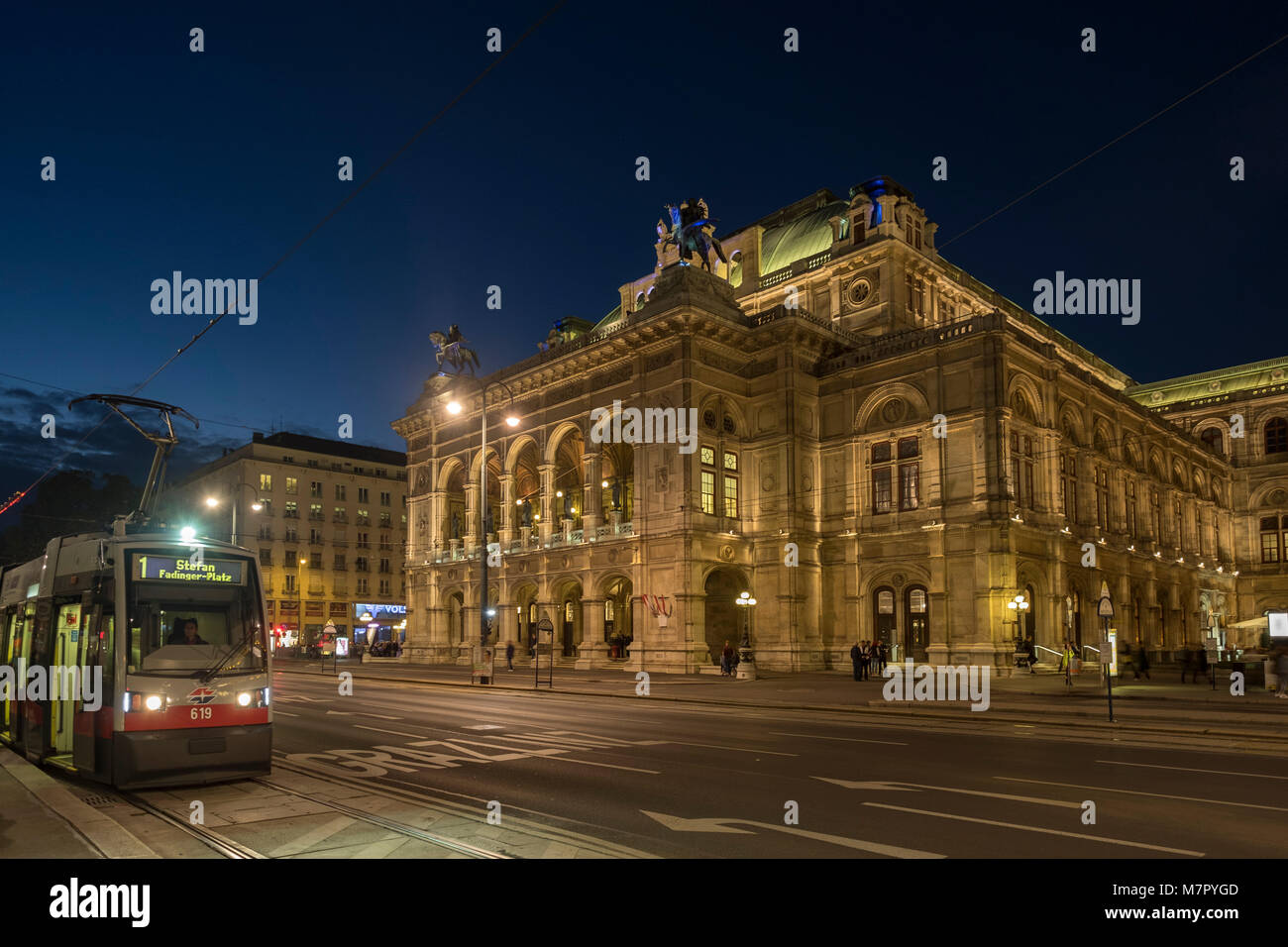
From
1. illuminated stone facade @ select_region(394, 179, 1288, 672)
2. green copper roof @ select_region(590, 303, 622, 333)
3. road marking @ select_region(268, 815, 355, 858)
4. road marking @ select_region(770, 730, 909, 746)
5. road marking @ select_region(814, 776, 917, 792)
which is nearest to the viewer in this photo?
road marking @ select_region(268, 815, 355, 858)

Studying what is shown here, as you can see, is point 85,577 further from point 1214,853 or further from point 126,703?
point 1214,853

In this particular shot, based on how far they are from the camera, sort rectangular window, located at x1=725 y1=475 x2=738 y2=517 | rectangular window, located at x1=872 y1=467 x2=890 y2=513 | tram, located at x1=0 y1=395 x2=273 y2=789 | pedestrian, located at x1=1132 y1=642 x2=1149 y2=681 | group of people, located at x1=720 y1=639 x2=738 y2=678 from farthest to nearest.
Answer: rectangular window, located at x1=725 y1=475 x2=738 y2=517 → rectangular window, located at x1=872 y1=467 x2=890 y2=513 → group of people, located at x1=720 y1=639 x2=738 y2=678 → pedestrian, located at x1=1132 y1=642 x2=1149 y2=681 → tram, located at x1=0 y1=395 x2=273 y2=789

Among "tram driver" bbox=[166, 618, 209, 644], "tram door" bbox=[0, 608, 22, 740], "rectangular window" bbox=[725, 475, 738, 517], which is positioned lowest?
"tram door" bbox=[0, 608, 22, 740]

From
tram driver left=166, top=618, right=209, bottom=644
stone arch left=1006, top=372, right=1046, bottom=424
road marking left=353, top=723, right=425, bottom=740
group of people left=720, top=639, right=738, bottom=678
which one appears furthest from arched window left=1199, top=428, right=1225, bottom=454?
tram driver left=166, top=618, right=209, bottom=644

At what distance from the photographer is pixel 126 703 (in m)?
10.9

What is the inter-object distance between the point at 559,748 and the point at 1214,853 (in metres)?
9.89

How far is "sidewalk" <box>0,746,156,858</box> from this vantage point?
799cm

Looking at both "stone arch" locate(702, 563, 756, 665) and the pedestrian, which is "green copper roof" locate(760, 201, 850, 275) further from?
the pedestrian

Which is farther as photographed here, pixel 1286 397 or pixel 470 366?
pixel 1286 397

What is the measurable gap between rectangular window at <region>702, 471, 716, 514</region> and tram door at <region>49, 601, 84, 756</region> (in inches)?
1322

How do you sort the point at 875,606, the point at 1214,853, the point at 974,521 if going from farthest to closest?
the point at 875,606, the point at 974,521, the point at 1214,853

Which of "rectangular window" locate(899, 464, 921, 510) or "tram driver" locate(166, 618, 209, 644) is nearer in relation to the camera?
"tram driver" locate(166, 618, 209, 644)

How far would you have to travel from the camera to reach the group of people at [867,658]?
36344mm
